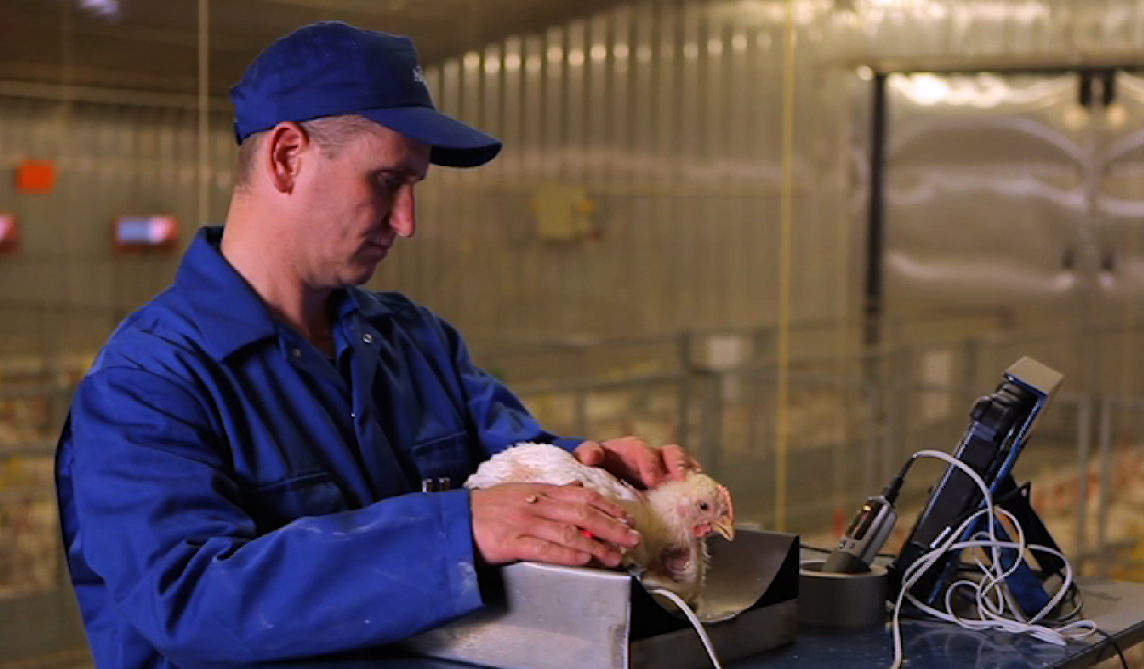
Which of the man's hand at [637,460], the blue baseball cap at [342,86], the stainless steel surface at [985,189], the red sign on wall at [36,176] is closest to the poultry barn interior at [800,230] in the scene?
the stainless steel surface at [985,189]

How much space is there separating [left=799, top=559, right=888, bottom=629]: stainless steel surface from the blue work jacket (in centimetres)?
49

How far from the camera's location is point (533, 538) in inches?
59.1

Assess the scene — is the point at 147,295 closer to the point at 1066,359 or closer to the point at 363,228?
the point at 363,228

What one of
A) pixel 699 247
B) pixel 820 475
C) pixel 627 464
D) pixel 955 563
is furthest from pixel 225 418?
pixel 820 475

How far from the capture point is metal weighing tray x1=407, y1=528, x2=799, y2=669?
1.45 m

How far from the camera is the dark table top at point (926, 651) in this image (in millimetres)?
1583

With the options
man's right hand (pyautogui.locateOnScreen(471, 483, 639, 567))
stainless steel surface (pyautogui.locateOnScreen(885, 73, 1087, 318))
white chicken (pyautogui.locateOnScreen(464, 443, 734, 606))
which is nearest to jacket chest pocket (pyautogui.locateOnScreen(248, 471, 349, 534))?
white chicken (pyautogui.locateOnScreen(464, 443, 734, 606))

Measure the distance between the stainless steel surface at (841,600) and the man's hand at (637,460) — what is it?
0.74 feet

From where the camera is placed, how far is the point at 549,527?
1.49 metres

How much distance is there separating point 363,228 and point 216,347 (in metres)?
0.23

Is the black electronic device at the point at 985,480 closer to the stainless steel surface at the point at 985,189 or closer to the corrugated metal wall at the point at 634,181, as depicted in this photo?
the corrugated metal wall at the point at 634,181

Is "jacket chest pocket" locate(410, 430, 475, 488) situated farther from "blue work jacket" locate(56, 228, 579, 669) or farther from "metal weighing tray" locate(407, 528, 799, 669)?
"metal weighing tray" locate(407, 528, 799, 669)

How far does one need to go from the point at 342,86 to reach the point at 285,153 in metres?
0.11

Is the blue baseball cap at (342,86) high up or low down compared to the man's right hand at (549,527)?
up
